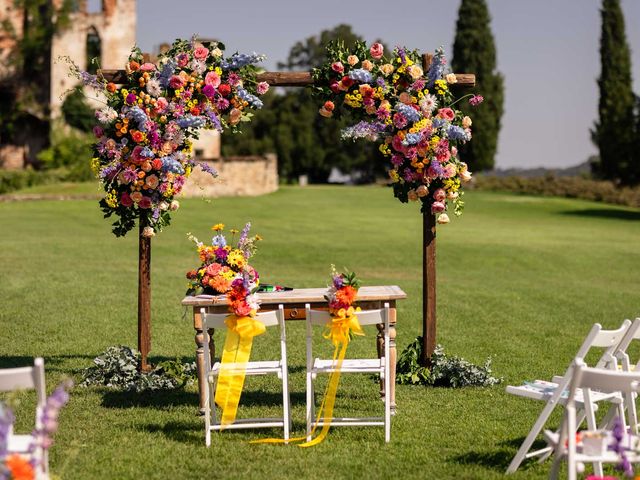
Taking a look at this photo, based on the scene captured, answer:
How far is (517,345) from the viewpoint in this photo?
505 inches

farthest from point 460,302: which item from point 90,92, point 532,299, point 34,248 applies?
point 90,92

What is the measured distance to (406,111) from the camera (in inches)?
385

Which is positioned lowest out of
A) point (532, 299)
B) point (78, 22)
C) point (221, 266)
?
point (532, 299)

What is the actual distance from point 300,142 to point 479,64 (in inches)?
666

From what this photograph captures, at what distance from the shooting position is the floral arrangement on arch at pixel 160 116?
975cm

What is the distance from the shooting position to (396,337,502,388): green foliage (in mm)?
10055

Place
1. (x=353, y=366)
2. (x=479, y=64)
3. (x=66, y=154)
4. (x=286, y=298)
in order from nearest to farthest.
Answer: (x=353, y=366)
(x=286, y=298)
(x=66, y=154)
(x=479, y=64)

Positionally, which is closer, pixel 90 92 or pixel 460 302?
pixel 460 302

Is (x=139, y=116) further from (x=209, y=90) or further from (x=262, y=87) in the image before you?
(x=262, y=87)

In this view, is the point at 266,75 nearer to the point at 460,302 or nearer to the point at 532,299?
the point at 460,302

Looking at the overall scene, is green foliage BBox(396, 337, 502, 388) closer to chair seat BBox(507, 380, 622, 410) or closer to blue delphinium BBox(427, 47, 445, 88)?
chair seat BBox(507, 380, 622, 410)

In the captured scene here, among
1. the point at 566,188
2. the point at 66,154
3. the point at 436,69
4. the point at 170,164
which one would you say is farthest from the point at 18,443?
the point at 566,188

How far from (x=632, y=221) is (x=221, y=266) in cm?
3395

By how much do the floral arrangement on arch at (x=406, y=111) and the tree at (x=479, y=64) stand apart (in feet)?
165
